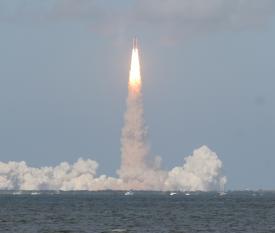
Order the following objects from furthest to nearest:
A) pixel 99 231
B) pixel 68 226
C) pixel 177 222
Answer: pixel 177 222
pixel 68 226
pixel 99 231

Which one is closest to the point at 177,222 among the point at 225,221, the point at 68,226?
the point at 225,221

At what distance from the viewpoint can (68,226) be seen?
17175 cm

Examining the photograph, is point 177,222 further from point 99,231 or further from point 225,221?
point 99,231

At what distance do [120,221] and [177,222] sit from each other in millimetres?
9711

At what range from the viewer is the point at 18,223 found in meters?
180

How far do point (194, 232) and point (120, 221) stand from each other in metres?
30.2

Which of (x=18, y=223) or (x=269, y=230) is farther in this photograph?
(x=18, y=223)

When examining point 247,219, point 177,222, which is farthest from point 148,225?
point 247,219

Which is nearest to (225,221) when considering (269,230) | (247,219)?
(247,219)

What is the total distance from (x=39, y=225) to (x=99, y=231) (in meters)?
17.2

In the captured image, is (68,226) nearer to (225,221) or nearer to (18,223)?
(18,223)

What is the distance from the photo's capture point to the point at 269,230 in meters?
167

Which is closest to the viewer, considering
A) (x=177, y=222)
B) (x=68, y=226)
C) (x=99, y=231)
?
(x=99, y=231)

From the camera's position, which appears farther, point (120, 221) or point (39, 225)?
point (120, 221)
